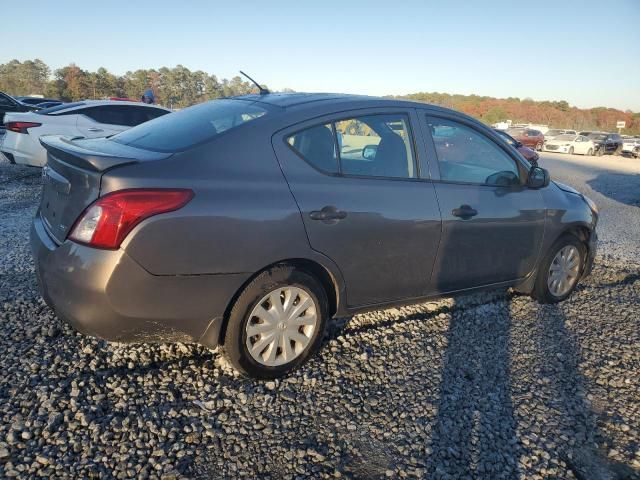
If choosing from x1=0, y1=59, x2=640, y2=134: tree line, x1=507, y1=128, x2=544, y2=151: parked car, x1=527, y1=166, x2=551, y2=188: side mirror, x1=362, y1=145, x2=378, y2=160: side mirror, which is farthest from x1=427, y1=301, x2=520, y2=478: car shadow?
x1=0, y1=59, x2=640, y2=134: tree line

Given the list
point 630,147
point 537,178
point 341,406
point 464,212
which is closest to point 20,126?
point 464,212

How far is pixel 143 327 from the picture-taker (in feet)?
8.13

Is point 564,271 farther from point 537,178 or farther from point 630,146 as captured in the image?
point 630,146

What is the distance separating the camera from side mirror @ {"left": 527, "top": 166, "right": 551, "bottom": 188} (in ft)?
12.8

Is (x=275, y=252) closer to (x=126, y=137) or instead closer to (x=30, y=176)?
(x=126, y=137)

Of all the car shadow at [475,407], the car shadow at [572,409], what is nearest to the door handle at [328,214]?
the car shadow at [475,407]

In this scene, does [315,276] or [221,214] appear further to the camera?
[315,276]

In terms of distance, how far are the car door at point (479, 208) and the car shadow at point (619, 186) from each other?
9.38 metres

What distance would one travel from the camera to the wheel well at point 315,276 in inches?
105

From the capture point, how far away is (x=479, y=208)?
353cm

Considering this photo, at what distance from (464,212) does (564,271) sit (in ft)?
5.41

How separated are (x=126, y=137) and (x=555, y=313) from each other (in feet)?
12.5

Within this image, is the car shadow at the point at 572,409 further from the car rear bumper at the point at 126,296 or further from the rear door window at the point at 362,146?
the car rear bumper at the point at 126,296

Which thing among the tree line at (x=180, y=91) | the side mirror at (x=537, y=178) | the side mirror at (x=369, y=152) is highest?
the tree line at (x=180, y=91)
